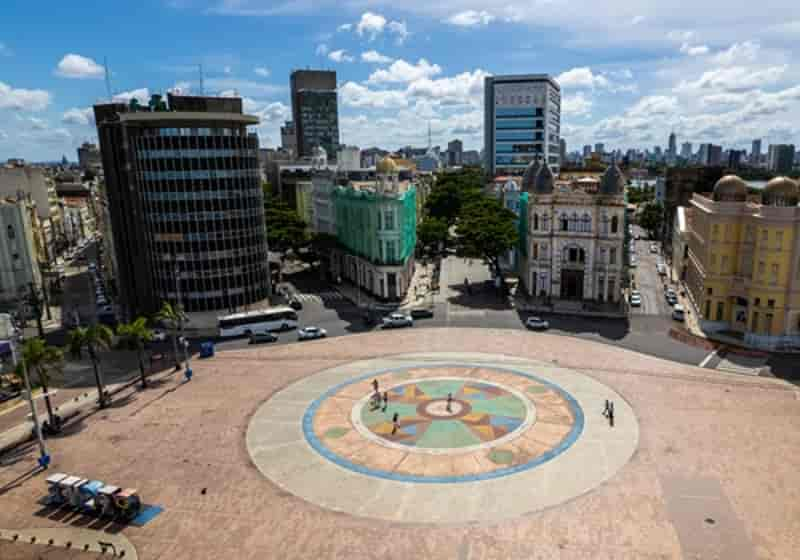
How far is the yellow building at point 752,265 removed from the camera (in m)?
59.7

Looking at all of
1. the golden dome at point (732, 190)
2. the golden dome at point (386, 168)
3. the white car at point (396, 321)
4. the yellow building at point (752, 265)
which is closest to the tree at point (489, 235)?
the golden dome at point (386, 168)

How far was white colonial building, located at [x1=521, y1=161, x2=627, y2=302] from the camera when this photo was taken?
76125 mm

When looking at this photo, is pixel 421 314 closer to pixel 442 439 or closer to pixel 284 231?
pixel 442 439

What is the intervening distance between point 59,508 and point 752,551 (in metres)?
40.9

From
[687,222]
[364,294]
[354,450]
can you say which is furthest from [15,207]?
[687,222]

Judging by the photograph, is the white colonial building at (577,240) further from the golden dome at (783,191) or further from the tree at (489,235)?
the golden dome at (783,191)

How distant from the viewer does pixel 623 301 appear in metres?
79.2

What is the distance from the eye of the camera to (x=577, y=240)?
257ft

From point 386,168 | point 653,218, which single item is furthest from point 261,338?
point 653,218

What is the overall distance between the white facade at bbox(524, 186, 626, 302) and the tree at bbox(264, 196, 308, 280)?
43.8m

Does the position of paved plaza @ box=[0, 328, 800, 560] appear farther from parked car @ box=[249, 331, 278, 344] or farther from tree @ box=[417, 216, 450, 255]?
tree @ box=[417, 216, 450, 255]

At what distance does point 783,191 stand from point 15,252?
10466cm

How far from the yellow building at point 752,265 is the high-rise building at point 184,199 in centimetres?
5974

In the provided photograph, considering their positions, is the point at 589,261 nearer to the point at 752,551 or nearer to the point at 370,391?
the point at 370,391
